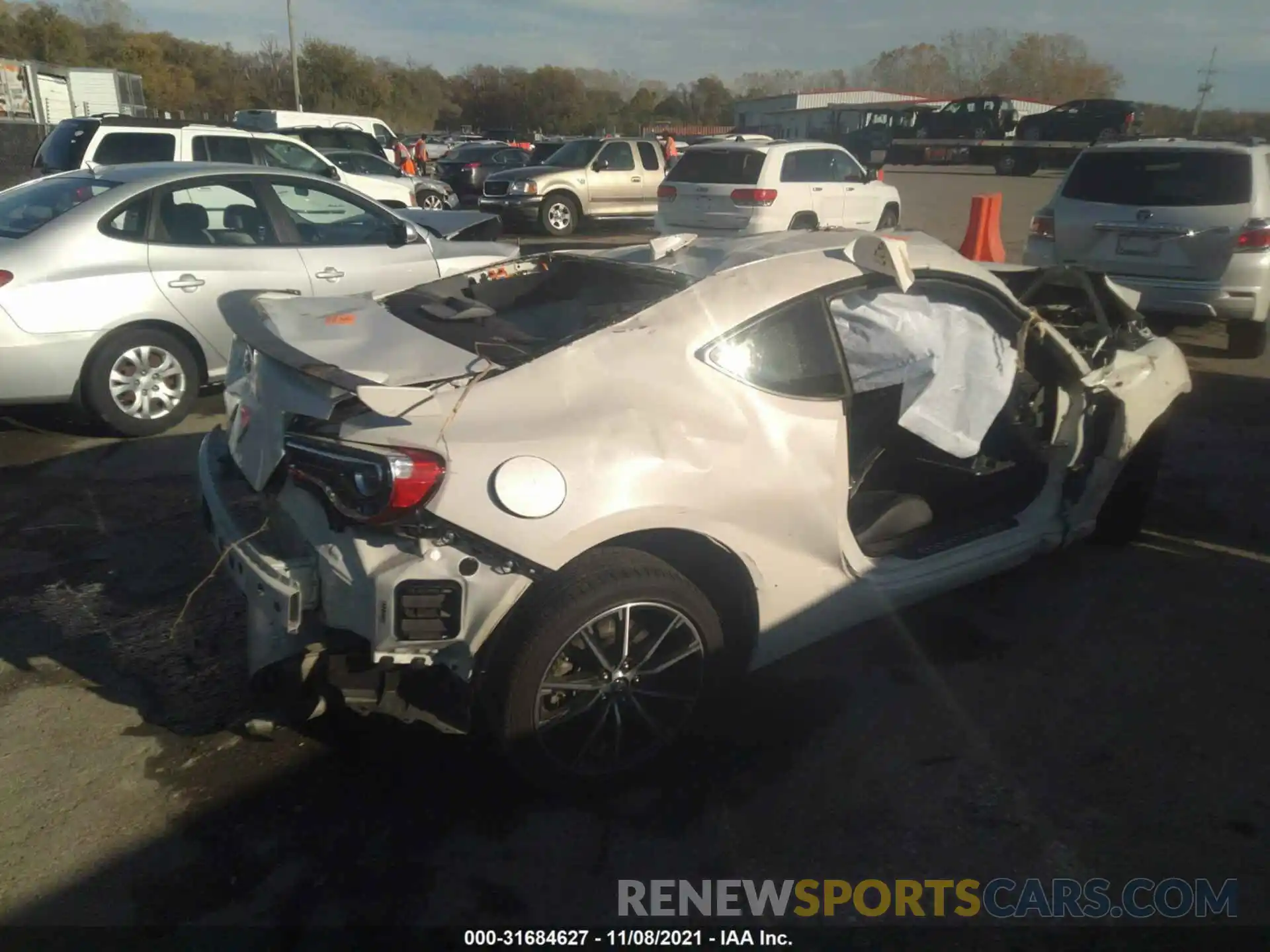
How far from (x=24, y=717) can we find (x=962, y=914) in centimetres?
308

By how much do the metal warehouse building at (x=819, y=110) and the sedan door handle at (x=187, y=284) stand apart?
4032cm

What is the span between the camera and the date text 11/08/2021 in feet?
8.35

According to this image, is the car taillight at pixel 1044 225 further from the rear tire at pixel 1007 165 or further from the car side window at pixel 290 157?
the rear tire at pixel 1007 165

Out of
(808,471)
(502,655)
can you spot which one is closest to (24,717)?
(502,655)

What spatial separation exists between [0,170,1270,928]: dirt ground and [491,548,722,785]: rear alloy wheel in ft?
0.54

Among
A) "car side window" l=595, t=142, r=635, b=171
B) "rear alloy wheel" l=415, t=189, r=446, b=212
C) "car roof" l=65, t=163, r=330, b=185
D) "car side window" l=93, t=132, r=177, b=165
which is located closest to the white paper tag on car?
"car roof" l=65, t=163, r=330, b=185

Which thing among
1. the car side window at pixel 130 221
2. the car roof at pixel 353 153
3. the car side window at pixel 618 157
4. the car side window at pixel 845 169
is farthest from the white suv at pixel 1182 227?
the car roof at pixel 353 153

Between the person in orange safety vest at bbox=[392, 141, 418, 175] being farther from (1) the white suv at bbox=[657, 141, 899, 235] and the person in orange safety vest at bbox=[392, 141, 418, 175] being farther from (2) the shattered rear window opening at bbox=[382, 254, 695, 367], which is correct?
(2) the shattered rear window opening at bbox=[382, 254, 695, 367]

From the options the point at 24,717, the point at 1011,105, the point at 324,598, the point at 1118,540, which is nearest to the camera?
the point at 324,598

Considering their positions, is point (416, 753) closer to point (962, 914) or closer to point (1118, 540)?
point (962, 914)

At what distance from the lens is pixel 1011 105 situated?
39219 mm

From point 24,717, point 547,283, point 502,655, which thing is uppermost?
point 547,283

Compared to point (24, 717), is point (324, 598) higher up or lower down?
higher up

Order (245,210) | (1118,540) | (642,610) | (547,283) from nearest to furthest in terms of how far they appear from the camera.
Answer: (642,610)
(547,283)
(1118,540)
(245,210)
